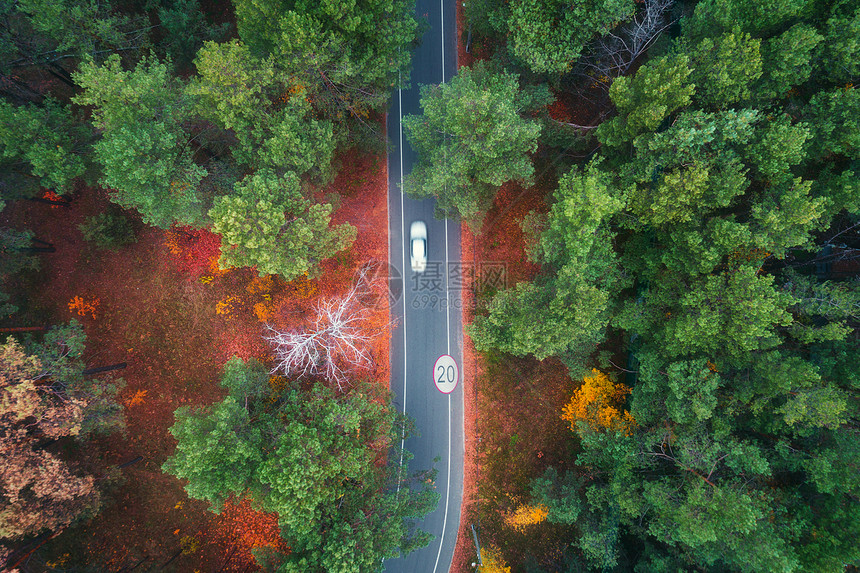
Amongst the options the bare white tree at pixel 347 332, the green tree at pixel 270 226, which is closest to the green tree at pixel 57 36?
the green tree at pixel 270 226

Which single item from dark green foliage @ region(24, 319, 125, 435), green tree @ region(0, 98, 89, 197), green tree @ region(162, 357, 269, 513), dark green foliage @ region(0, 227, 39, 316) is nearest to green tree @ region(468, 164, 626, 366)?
green tree @ region(162, 357, 269, 513)

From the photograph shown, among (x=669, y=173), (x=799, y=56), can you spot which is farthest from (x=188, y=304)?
(x=799, y=56)

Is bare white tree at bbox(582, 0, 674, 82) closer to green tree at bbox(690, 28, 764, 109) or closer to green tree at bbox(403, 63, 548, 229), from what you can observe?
green tree at bbox(690, 28, 764, 109)

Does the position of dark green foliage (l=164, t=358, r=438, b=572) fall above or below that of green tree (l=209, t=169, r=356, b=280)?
below

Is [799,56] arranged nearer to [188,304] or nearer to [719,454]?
[719,454]

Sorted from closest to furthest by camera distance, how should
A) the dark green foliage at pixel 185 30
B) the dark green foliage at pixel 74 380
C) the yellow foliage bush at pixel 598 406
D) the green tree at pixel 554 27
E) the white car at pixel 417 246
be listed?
the green tree at pixel 554 27 < the dark green foliage at pixel 74 380 < the dark green foliage at pixel 185 30 < the yellow foliage bush at pixel 598 406 < the white car at pixel 417 246

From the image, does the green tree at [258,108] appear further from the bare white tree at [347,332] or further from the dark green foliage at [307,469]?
the dark green foliage at [307,469]

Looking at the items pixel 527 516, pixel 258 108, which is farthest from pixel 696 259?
pixel 258 108
